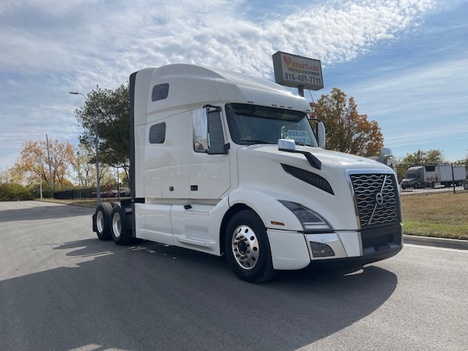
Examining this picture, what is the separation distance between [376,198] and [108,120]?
31387 mm

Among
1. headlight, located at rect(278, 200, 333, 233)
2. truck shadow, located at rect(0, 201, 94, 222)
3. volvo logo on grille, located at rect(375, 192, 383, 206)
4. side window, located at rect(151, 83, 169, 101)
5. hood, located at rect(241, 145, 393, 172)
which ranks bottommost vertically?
truck shadow, located at rect(0, 201, 94, 222)

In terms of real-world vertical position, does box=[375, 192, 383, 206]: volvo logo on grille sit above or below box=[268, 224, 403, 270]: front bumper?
above

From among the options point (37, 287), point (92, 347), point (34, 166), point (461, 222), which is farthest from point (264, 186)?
point (34, 166)

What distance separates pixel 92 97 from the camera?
33031 mm

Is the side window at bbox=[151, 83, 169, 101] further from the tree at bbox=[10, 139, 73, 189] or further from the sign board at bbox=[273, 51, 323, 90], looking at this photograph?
the tree at bbox=[10, 139, 73, 189]

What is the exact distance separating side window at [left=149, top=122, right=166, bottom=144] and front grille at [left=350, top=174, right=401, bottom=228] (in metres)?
3.86

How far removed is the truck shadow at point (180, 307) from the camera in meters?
3.74

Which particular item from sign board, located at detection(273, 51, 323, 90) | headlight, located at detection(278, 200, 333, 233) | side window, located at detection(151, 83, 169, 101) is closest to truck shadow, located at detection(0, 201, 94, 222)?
sign board, located at detection(273, 51, 323, 90)

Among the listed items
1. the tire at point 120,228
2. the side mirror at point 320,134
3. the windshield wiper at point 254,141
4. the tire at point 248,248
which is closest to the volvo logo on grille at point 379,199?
the tire at point 248,248

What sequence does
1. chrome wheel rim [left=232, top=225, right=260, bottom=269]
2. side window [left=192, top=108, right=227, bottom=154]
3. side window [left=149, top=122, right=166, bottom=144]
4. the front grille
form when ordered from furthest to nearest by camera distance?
side window [left=149, top=122, right=166, bottom=144] → side window [left=192, top=108, right=227, bottom=154] → chrome wheel rim [left=232, top=225, right=260, bottom=269] → the front grille

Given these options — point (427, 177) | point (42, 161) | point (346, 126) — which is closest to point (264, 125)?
point (346, 126)

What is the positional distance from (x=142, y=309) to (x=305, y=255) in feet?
6.91

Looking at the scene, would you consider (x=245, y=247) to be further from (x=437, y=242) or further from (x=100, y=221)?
(x=100, y=221)

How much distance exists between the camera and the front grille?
16.1 feet
